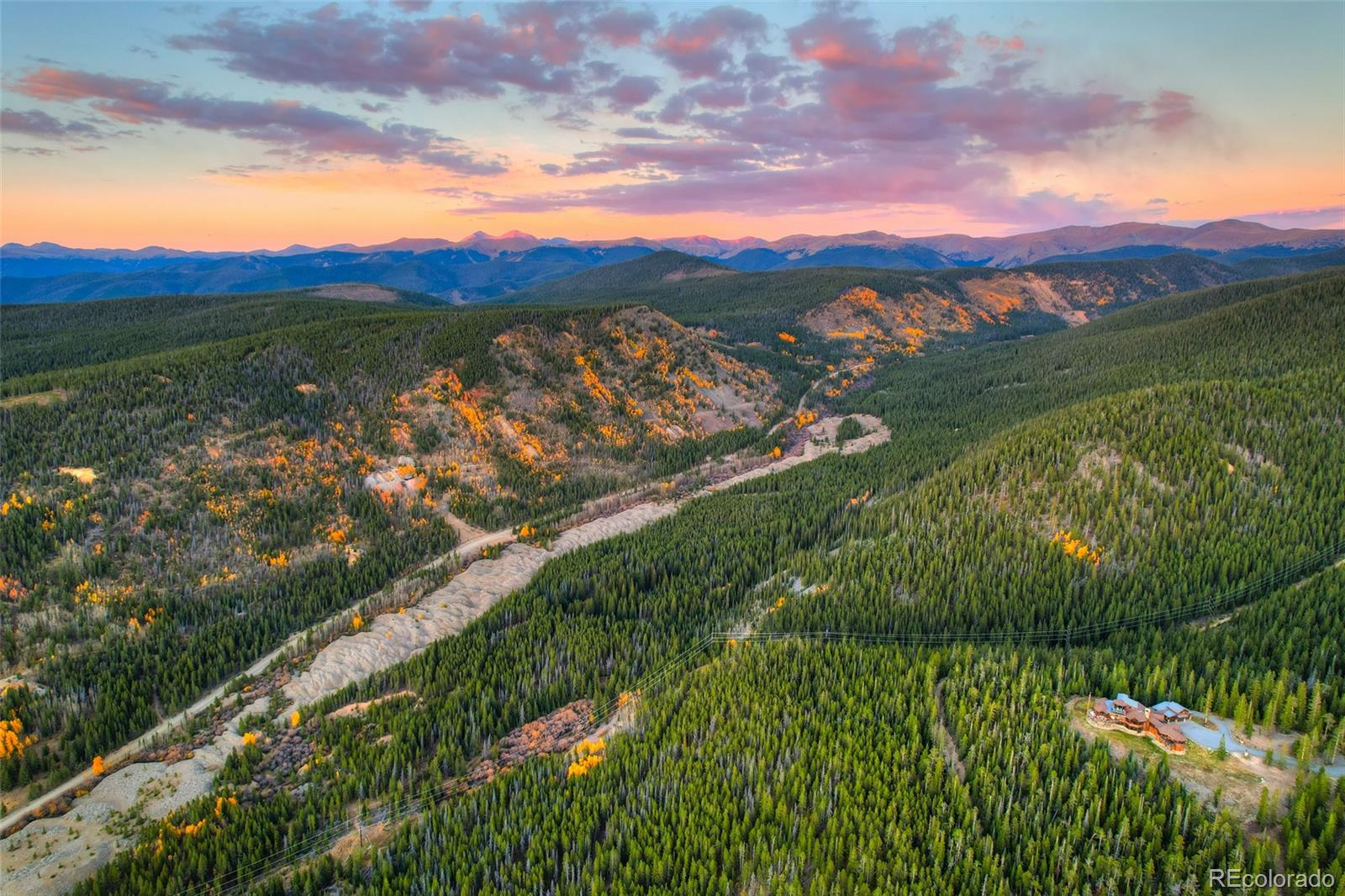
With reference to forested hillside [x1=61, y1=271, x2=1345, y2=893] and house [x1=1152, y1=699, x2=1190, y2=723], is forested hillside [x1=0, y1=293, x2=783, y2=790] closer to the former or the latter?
forested hillside [x1=61, y1=271, x2=1345, y2=893]

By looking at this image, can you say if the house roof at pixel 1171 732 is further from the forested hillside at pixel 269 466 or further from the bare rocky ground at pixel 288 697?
the forested hillside at pixel 269 466

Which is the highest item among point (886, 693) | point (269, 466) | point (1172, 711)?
point (269, 466)

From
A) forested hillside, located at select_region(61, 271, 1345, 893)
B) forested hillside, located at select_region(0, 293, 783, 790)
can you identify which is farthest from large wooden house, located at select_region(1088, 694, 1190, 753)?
forested hillside, located at select_region(0, 293, 783, 790)

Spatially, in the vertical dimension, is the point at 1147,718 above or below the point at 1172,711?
below

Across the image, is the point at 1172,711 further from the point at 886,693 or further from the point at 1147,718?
the point at 886,693

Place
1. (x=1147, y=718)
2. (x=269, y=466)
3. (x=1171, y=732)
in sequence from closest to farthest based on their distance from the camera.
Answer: (x=1171, y=732) → (x=1147, y=718) → (x=269, y=466)

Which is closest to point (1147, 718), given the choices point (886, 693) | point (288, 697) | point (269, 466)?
point (886, 693)

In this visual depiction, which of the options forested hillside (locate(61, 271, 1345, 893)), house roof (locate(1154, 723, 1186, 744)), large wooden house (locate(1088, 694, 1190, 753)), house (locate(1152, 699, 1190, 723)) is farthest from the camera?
house (locate(1152, 699, 1190, 723))
